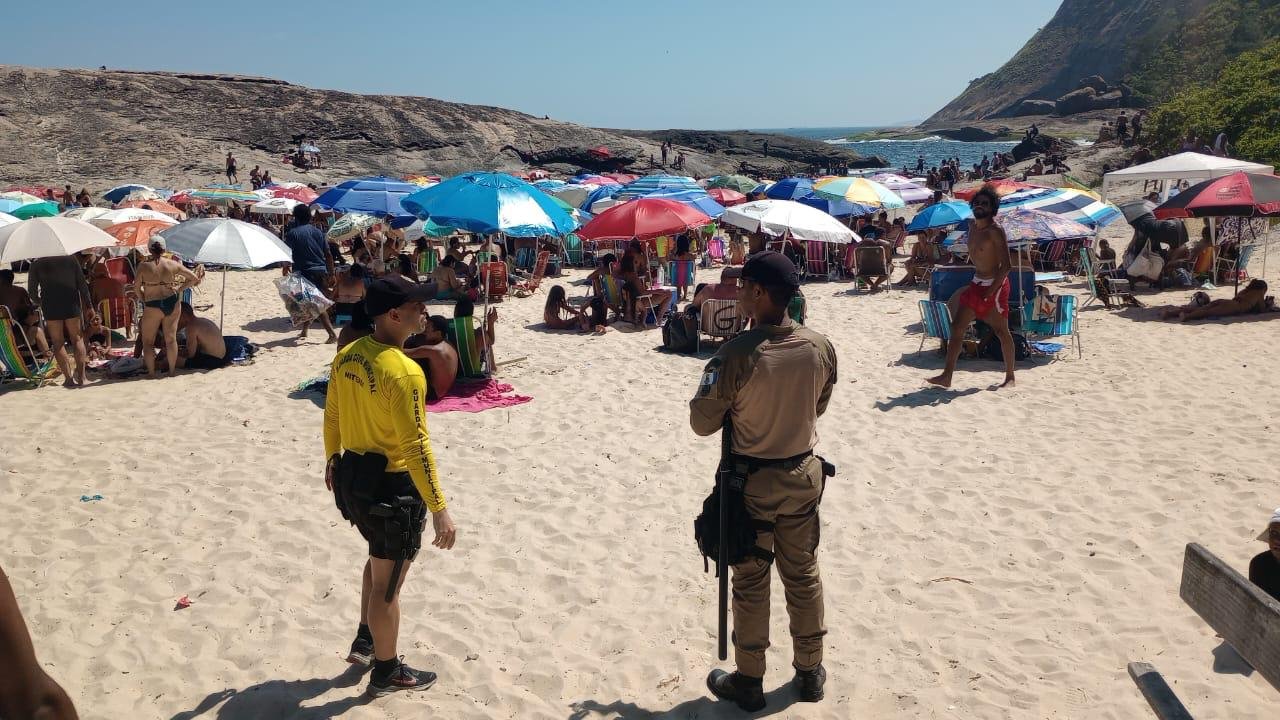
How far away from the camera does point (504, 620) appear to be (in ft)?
12.1

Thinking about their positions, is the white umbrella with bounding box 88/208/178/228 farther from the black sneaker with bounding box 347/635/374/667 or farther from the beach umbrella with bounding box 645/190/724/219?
the black sneaker with bounding box 347/635/374/667

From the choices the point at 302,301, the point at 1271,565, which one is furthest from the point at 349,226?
the point at 1271,565

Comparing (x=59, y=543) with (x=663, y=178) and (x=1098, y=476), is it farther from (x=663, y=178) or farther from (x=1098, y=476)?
(x=663, y=178)

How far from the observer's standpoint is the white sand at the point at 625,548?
10.5 feet

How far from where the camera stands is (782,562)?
294 centimetres

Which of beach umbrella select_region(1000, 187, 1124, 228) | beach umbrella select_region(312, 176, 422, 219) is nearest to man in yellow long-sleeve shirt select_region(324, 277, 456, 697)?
beach umbrella select_region(1000, 187, 1124, 228)

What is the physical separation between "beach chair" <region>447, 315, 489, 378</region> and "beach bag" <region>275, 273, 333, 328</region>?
2.77 metres

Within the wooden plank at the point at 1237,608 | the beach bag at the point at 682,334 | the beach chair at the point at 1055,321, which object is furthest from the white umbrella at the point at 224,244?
the wooden plank at the point at 1237,608

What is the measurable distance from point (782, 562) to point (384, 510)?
4.43 feet

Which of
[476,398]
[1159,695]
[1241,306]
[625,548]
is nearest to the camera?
[1159,695]

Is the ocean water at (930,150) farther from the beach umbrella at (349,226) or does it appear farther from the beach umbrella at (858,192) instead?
the beach umbrella at (349,226)

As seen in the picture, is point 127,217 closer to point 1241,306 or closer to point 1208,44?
point 1241,306

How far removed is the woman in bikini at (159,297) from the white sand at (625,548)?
0.59 m

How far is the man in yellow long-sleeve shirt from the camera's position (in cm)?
278
